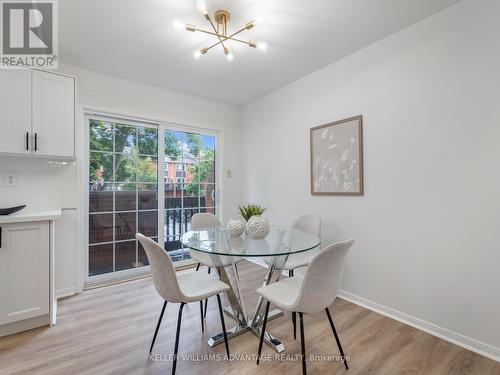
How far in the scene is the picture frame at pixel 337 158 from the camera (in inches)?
96.1

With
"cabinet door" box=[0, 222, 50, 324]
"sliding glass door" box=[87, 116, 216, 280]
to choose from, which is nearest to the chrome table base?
"cabinet door" box=[0, 222, 50, 324]

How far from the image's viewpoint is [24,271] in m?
1.99

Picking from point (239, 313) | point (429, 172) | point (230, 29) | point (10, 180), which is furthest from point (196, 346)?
point (230, 29)

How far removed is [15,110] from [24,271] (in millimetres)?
1425

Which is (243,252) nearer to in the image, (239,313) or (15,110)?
(239,313)

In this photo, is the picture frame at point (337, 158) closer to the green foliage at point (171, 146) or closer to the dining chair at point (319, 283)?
the dining chair at point (319, 283)

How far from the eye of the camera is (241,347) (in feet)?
5.87

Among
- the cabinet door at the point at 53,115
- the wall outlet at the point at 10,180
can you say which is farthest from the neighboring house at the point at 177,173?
the wall outlet at the point at 10,180

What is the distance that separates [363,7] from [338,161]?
1.35 m

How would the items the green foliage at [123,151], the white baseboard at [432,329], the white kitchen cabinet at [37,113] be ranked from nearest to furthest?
the white baseboard at [432,329] → the white kitchen cabinet at [37,113] → the green foliage at [123,151]

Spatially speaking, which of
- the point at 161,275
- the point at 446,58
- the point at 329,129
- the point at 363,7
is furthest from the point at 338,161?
the point at 161,275

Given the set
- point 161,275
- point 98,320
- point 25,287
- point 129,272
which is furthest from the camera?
point 129,272

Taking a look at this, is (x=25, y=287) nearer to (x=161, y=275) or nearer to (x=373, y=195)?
(x=161, y=275)

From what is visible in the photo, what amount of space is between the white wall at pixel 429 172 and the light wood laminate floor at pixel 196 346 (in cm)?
28
